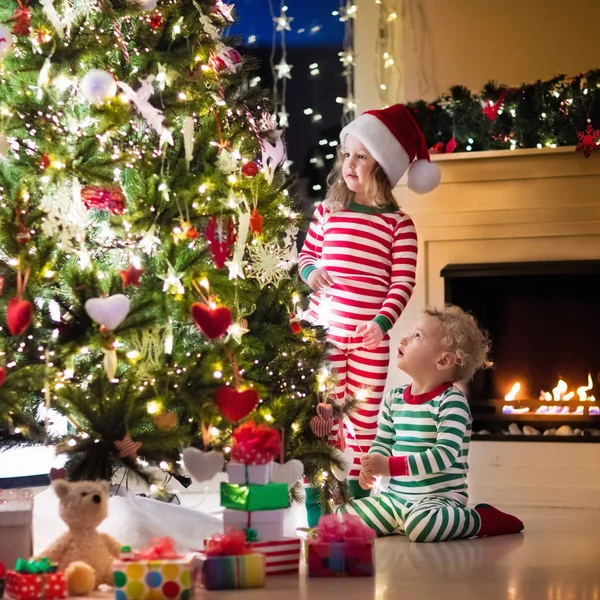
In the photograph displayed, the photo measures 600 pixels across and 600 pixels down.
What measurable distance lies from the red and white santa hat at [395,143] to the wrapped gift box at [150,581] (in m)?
1.74

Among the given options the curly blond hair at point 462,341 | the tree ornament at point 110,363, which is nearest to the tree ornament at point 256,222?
the tree ornament at point 110,363

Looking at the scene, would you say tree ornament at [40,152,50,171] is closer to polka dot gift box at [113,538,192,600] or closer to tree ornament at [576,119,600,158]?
polka dot gift box at [113,538,192,600]

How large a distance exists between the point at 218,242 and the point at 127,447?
0.58 metres

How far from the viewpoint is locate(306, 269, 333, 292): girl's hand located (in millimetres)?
3414

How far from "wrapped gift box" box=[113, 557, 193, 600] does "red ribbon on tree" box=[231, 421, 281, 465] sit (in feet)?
1.15

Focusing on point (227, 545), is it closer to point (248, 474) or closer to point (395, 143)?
point (248, 474)

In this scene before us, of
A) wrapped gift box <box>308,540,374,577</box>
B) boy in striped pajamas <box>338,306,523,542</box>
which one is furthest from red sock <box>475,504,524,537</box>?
wrapped gift box <box>308,540,374,577</box>

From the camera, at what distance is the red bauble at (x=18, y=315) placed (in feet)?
8.21

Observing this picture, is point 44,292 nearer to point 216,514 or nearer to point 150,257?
point 150,257

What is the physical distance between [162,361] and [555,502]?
6.22 ft

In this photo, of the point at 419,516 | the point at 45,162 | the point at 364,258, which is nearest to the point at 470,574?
the point at 419,516

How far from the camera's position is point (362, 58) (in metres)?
4.84

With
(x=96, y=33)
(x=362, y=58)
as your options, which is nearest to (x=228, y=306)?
(x=96, y=33)

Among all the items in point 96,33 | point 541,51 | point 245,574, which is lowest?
point 245,574
